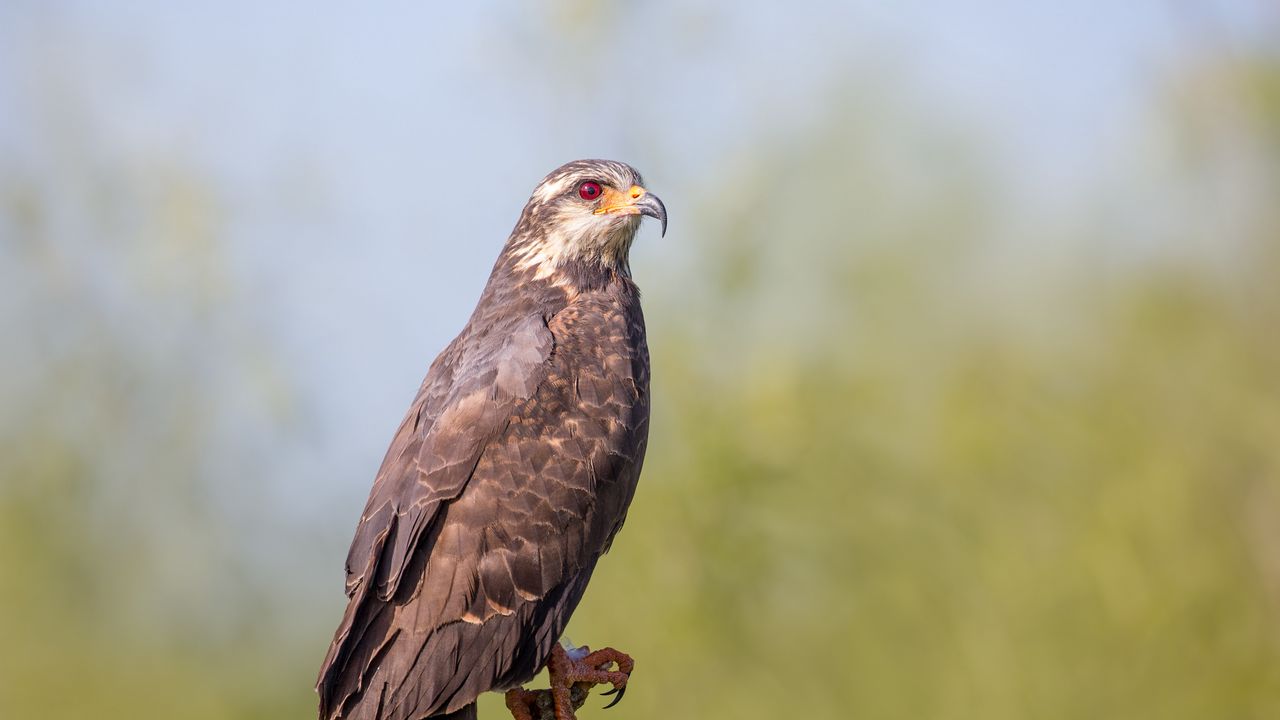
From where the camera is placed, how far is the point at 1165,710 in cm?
1647

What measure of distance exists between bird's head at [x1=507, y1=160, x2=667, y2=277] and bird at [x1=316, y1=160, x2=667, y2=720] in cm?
39

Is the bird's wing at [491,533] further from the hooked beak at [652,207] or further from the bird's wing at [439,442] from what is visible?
the hooked beak at [652,207]

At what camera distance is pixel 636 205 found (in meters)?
5.98

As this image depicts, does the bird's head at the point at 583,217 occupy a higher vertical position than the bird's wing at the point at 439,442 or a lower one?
higher

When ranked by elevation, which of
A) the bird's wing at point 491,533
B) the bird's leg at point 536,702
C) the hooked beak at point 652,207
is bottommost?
the bird's leg at point 536,702

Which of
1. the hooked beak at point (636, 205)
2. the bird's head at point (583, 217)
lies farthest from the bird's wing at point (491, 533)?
the hooked beak at point (636, 205)

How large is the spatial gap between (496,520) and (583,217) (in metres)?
1.66

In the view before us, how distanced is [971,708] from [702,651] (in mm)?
3784

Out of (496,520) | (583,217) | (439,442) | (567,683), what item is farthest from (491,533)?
(583,217)

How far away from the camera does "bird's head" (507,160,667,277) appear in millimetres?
5898

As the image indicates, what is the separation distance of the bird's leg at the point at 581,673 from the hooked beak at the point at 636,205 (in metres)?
2.08

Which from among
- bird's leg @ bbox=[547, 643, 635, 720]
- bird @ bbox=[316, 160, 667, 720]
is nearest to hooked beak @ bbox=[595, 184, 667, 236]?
bird @ bbox=[316, 160, 667, 720]

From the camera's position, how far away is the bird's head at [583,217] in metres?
5.90

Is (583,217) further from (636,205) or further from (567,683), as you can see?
(567,683)
